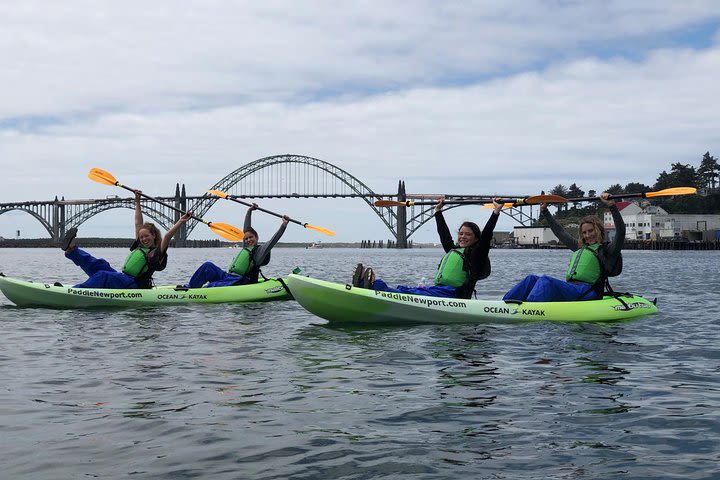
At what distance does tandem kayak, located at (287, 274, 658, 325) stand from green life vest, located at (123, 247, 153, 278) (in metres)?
3.74

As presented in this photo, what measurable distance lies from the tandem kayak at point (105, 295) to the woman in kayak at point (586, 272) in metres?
5.78

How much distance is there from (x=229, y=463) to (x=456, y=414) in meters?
1.85

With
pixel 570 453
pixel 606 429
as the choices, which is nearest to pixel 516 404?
pixel 606 429

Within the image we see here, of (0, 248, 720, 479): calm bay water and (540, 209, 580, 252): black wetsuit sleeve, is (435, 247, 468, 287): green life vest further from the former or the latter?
(540, 209, 580, 252): black wetsuit sleeve

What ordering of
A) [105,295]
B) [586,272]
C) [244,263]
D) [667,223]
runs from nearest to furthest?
[586,272]
[105,295]
[244,263]
[667,223]

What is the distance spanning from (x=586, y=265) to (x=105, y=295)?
314 inches

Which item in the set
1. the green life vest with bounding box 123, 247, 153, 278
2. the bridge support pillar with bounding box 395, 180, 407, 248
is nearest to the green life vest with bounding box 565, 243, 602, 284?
the green life vest with bounding box 123, 247, 153, 278

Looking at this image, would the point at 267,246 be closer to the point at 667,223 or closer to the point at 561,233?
the point at 561,233

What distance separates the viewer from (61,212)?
121312mm

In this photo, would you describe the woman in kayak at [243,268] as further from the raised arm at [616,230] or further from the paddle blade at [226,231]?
the raised arm at [616,230]

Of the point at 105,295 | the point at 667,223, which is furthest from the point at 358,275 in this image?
the point at 667,223

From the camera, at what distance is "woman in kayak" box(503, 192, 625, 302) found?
10.3 m

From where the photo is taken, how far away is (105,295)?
1278cm

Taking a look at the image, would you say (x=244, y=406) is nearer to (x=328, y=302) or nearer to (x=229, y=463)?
(x=229, y=463)
